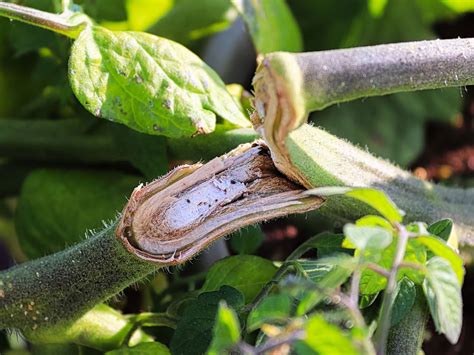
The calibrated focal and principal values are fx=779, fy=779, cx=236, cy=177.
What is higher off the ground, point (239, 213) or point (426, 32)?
point (239, 213)

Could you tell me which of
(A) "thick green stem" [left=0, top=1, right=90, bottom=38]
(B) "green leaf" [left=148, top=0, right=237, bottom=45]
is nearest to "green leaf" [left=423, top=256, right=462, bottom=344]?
(A) "thick green stem" [left=0, top=1, right=90, bottom=38]

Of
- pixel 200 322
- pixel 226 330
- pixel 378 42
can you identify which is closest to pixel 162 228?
pixel 200 322

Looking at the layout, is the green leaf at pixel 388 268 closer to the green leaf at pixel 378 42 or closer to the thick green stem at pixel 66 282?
the thick green stem at pixel 66 282

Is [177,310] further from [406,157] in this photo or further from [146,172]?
[406,157]

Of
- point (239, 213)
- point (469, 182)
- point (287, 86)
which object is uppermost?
point (287, 86)

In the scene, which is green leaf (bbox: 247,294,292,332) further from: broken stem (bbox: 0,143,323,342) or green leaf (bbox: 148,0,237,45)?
green leaf (bbox: 148,0,237,45)

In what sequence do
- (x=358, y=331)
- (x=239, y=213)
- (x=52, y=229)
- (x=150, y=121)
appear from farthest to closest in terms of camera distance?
(x=52, y=229)
(x=150, y=121)
(x=239, y=213)
(x=358, y=331)

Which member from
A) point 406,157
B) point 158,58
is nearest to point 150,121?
point 158,58
